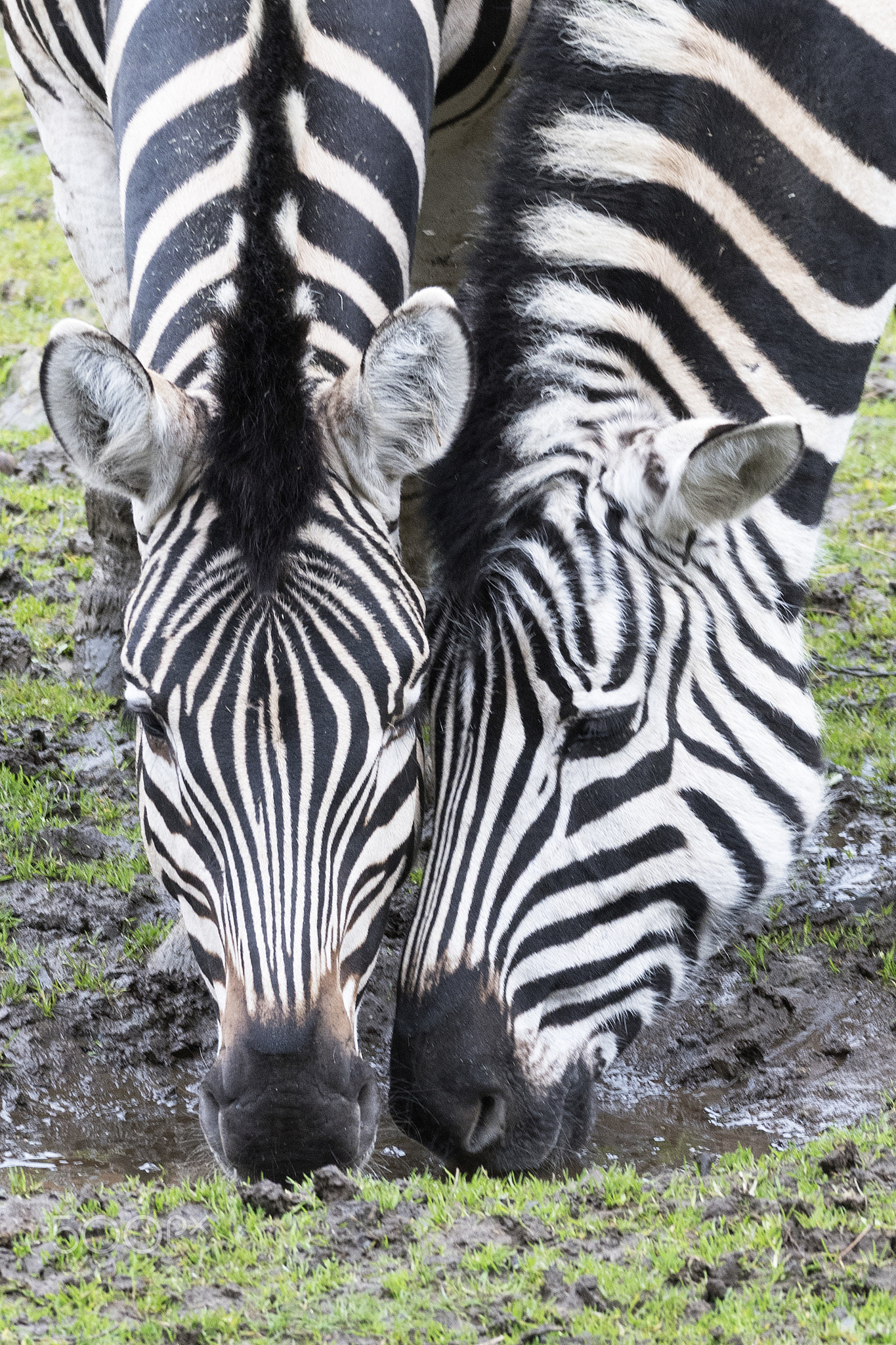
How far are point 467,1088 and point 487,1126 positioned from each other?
154mm

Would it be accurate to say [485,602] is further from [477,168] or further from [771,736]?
[477,168]

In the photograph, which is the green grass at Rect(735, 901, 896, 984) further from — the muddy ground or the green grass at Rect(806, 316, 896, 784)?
the green grass at Rect(806, 316, 896, 784)

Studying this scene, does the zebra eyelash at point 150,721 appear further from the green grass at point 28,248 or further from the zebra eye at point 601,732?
the green grass at point 28,248

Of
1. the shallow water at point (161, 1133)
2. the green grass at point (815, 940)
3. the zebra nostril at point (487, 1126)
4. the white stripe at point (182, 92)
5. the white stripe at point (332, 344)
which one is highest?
the white stripe at point (182, 92)

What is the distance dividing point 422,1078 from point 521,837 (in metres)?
0.66

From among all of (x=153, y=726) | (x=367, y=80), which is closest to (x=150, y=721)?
(x=153, y=726)

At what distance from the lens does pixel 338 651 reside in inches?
132

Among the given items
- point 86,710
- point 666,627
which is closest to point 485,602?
point 666,627

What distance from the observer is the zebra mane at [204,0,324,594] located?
11.0ft

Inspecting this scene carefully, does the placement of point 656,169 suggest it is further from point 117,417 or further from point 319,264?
point 117,417

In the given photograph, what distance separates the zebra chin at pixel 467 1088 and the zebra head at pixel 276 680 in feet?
0.79

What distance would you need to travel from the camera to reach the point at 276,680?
329cm

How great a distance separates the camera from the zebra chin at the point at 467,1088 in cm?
356

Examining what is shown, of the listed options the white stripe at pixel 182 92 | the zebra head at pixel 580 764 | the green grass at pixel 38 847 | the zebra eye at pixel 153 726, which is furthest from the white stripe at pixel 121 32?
the green grass at pixel 38 847
